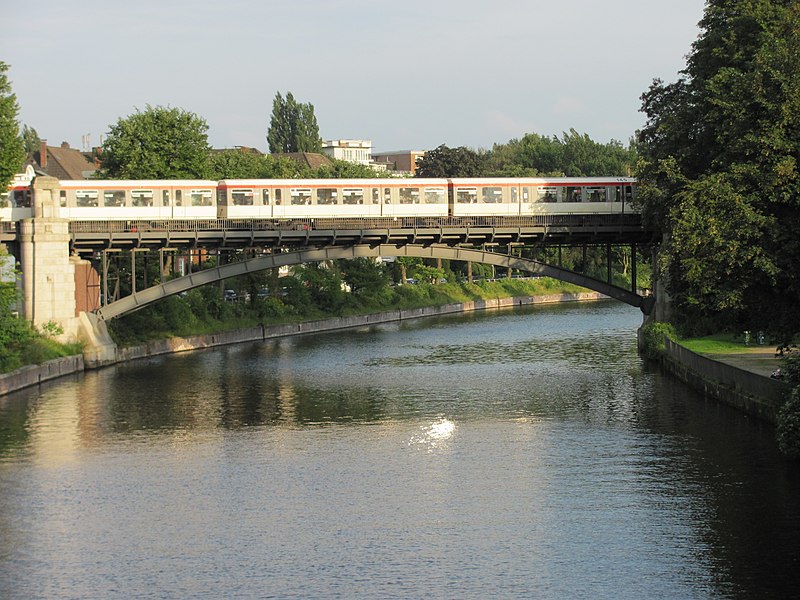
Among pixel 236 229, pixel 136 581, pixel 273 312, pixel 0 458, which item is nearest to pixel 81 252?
pixel 236 229

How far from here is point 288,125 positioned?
18312cm

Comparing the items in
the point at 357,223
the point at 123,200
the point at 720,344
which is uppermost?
the point at 123,200

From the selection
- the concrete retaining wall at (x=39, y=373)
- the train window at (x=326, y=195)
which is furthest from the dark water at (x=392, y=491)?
the train window at (x=326, y=195)

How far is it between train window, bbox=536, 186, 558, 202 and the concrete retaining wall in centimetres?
2964

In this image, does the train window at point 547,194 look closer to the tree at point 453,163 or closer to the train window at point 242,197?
the train window at point 242,197

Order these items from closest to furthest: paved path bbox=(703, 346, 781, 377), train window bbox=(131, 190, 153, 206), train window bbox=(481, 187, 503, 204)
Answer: paved path bbox=(703, 346, 781, 377) < train window bbox=(131, 190, 153, 206) < train window bbox=(481, 187, 503, 204)

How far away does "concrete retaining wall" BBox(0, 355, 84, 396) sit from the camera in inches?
2331

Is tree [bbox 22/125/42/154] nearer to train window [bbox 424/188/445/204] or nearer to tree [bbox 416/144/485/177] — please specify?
tree [bbox 416/144/485/177]

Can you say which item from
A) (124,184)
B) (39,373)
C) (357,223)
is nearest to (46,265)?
(124,184)

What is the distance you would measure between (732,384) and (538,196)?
29.7 metres

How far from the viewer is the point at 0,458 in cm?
4403

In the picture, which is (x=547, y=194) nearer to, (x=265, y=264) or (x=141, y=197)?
(x=265, y=264)

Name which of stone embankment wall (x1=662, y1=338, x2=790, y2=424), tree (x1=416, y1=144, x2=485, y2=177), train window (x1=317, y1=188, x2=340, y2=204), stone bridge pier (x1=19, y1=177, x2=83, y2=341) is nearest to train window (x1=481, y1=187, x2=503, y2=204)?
train window (x1=317, y1=188, x2=340, y2=204)

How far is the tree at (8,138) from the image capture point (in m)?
68.4
